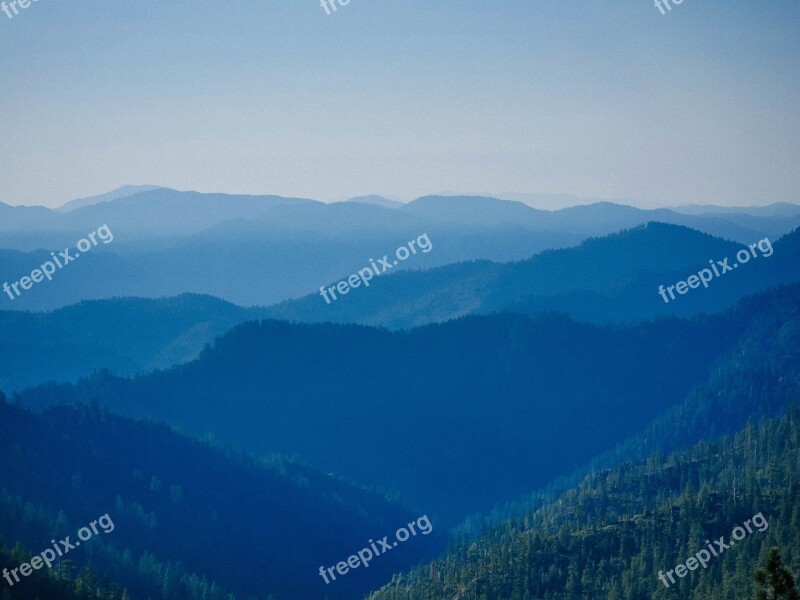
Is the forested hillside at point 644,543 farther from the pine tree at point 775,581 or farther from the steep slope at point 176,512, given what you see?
the pine tree at point 775,581

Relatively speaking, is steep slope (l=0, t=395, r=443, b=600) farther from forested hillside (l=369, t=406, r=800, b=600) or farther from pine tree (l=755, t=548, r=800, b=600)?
pine tree (l=755, t=548, r=800, b=600)

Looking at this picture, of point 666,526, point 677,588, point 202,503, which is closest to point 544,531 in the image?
point 666,526

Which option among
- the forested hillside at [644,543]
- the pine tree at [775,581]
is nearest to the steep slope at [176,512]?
A: the forested hillside at [644,543]

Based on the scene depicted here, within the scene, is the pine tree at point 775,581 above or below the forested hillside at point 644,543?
above

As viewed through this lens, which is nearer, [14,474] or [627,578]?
[627,578]

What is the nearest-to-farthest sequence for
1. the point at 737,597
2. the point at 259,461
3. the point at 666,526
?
the point at 737,597, the point at 666,526, the point at 259,461

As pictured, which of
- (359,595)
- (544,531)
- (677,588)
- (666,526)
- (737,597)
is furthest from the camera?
(359,595)

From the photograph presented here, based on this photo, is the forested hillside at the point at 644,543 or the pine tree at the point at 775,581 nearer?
the pine tree at the point at 775,581

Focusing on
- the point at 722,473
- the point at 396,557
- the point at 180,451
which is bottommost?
the point at 396,557

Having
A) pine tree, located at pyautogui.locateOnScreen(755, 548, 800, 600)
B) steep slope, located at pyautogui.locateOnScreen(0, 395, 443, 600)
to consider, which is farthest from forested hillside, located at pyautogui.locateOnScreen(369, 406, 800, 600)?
pine tree, located at pyautogui.locateOnScreen(755, 548, 800, 600)

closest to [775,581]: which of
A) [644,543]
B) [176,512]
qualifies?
[644,543]

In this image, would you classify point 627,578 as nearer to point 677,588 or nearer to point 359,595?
point 677,588
